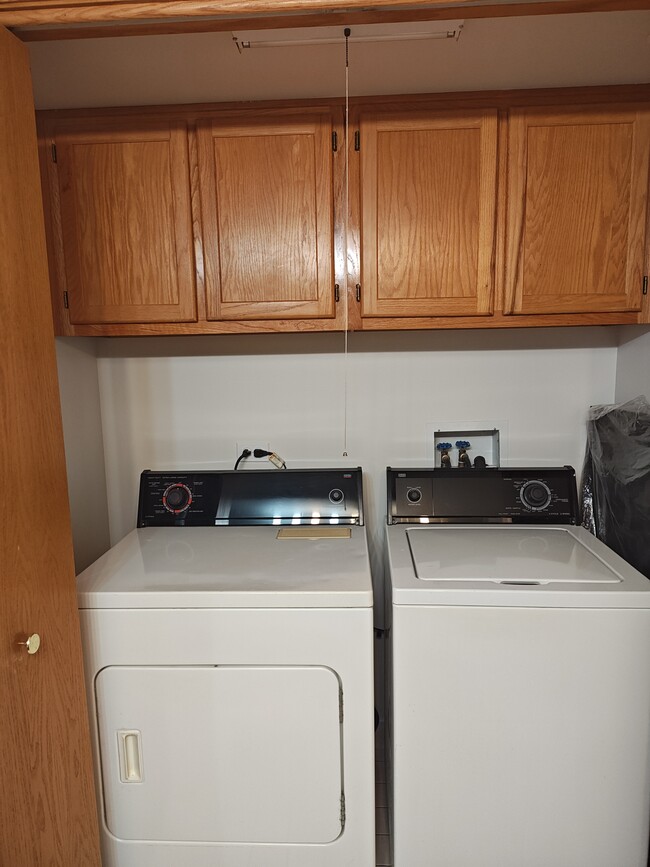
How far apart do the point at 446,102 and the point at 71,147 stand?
111cm

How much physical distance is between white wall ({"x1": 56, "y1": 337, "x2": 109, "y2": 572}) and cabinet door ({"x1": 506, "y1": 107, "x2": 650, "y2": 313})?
4.84 ft

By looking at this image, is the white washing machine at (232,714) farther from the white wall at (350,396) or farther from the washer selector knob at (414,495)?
the white wall at (350,396)

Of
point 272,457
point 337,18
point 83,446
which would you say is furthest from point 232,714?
point 337,18

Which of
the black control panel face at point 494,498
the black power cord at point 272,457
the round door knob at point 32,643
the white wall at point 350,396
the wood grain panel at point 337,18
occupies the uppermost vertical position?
the wood grain panel at point 337,18

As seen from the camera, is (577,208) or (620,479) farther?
(620,479)

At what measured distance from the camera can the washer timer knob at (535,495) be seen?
1.80 m

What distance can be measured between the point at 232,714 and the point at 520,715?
A: 74cm

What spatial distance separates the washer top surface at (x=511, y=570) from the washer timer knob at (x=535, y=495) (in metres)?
0.12

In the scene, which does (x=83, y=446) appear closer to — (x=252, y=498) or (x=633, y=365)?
(x=252, y=498)

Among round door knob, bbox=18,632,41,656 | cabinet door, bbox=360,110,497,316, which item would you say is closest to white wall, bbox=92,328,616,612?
cabinet door, bbox=360,110,497,316

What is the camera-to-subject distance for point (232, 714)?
4.34 feet

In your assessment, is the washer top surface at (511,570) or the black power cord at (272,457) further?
the black power cord at (272,457)

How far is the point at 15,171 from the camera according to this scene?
1055 millimetres

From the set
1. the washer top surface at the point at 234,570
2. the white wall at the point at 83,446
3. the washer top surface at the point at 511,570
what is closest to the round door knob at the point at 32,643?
the washer top surface at the point at 234,570
